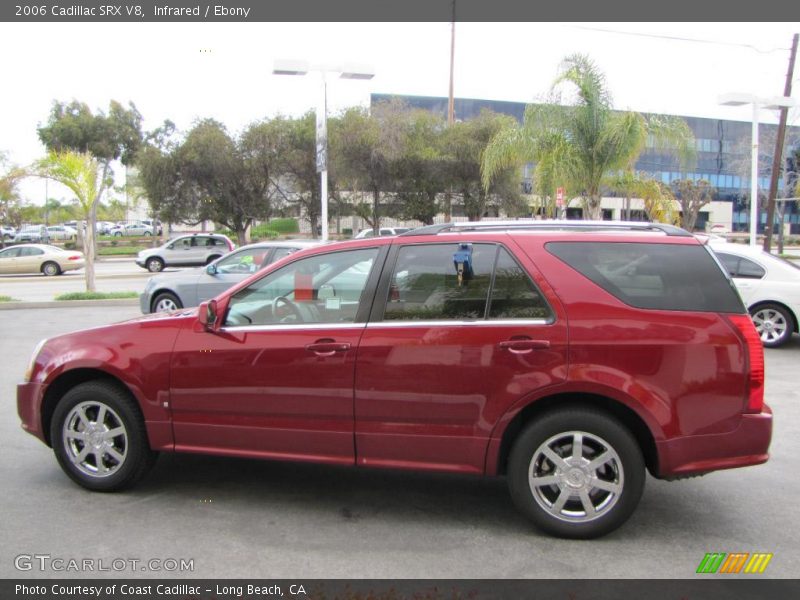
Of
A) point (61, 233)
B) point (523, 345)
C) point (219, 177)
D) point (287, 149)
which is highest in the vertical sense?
point (287, 149)

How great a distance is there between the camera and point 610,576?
3.56 metres

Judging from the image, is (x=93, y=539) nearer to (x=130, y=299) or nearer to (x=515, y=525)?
(x=515, y=525)

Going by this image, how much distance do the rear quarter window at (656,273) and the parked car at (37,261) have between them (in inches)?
1090

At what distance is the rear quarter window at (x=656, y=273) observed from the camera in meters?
3.92

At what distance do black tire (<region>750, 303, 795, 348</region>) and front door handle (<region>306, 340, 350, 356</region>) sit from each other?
8143 millimetres

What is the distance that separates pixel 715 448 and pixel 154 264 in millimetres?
28163

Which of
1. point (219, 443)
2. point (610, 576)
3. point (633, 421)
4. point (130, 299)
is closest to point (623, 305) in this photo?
point (633, 421)

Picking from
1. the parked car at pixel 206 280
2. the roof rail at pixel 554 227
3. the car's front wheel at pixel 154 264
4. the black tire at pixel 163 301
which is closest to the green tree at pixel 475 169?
the car's front wheel at pixel 154 264

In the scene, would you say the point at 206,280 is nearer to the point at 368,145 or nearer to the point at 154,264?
the point at 154,264

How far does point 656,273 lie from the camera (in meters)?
4.01

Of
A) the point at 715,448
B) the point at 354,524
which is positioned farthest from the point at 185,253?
the point at 715,448

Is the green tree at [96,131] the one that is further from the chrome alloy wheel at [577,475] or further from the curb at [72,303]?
the chrome alloy wheel at [577,475]

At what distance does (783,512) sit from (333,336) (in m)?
3.12

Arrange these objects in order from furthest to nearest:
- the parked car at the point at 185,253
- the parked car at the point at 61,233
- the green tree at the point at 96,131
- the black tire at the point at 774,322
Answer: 1. the parked car at the point at 61,233
2. the green tree at the point at 96,131
3. the parked car at the point at 185,253
4. the black tire at the point at 774,322
